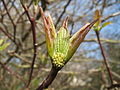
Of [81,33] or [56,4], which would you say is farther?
[56,4]

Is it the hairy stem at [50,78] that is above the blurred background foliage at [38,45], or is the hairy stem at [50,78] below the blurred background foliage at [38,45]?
above

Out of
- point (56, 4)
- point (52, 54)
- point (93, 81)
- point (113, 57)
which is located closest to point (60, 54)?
point (52, 54)

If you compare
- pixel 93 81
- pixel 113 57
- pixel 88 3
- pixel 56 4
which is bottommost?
pixel 93 81

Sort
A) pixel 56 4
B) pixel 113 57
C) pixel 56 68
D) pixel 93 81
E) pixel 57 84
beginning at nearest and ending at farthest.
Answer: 1. pixel 56 68
2. pixel 56 4
3. pixel 57 84
4. pixel 113 57
5. pixel 93 81

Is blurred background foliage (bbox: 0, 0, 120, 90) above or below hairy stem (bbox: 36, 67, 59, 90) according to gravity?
below

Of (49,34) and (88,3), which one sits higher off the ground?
(49,34)

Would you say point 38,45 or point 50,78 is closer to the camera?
point 50,78

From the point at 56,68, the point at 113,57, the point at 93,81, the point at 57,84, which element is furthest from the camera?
the point at 93,81

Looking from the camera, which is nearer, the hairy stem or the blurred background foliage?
the hairy stem

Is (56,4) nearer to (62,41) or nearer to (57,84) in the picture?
(57,84)

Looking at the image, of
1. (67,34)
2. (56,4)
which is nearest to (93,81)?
(56,4)

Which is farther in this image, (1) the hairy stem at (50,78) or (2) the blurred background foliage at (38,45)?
(2) the blurred background foliage at (38,45)
